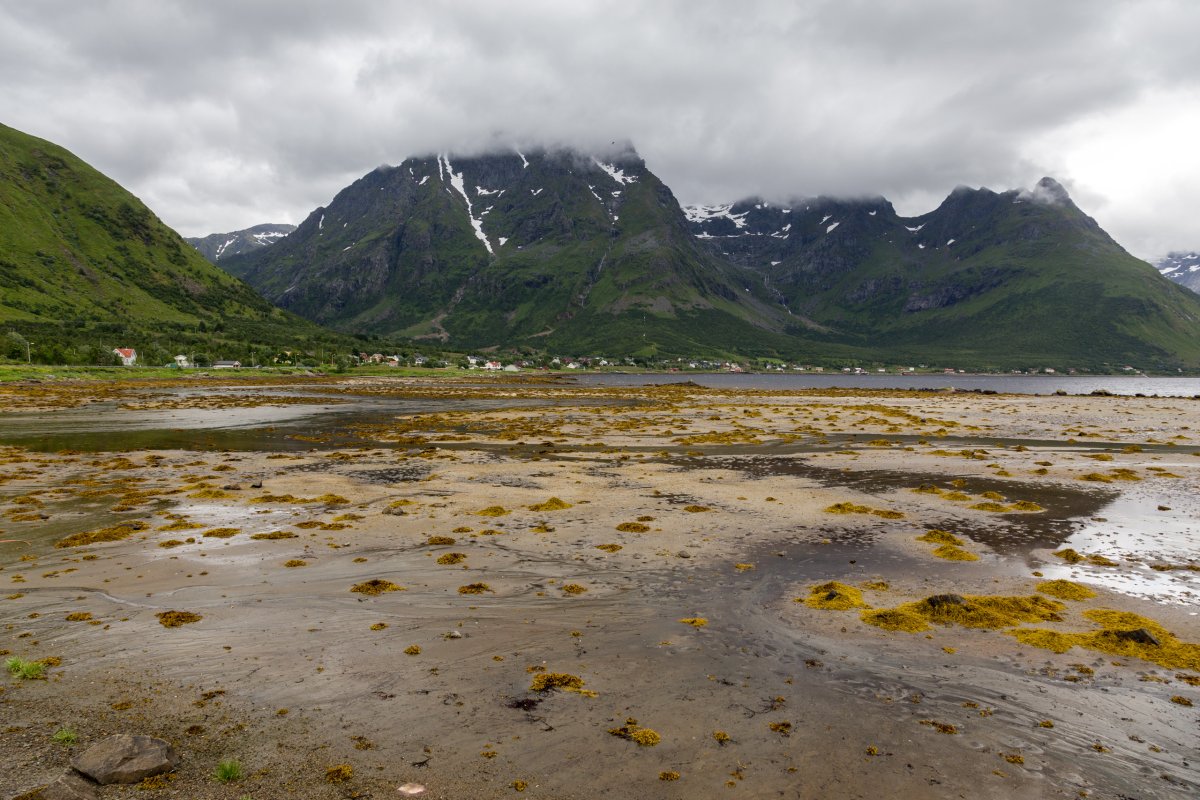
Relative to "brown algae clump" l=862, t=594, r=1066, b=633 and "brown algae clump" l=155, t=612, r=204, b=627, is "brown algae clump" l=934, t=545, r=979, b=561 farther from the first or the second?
"brown algae clump" l=155, t=612, r=204, b=627

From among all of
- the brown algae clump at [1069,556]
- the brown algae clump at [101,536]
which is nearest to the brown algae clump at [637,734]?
the brown algae clump at [1069,556]

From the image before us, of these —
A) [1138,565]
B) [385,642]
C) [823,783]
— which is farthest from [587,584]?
[1138,565]

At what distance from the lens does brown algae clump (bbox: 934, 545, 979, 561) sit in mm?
17406

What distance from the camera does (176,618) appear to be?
41.3 feet

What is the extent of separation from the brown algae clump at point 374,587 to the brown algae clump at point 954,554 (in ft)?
52.9

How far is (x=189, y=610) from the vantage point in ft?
43.5

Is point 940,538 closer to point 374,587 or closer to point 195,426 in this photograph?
point 374,587

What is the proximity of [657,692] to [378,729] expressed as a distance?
4591 millimetres

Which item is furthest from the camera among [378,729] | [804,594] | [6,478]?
[6,478]

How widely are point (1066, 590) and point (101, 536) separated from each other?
28553mm

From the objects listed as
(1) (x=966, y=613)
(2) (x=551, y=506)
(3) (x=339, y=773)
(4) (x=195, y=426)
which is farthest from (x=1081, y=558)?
(4) (x=195, y=426)

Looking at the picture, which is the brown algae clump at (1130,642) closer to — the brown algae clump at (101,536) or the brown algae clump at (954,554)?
the brown algae clump at (954,554)

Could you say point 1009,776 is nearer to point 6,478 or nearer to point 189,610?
point 189,610

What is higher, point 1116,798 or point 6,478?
point 1116,798
